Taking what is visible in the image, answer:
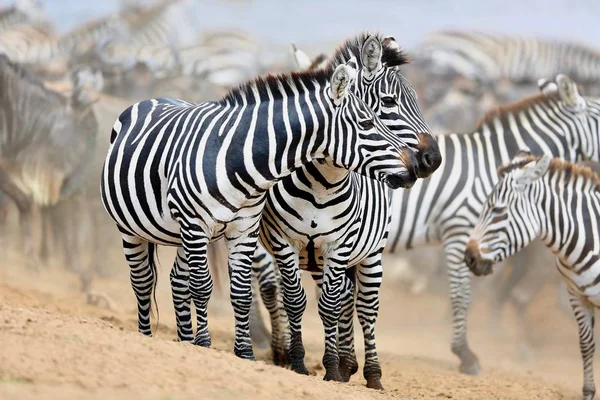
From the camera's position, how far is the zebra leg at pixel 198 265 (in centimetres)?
644

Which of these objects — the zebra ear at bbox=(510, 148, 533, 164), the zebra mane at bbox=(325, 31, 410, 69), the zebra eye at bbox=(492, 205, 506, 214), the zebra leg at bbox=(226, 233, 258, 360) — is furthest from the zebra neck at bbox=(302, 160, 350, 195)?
the zebra ear at bbox=(510, 148, 533, 164)

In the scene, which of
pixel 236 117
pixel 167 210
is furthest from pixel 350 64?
pixel 167 210

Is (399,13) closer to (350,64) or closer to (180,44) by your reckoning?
(180,44)

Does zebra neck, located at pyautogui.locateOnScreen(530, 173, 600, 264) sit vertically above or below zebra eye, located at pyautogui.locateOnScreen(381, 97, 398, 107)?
below

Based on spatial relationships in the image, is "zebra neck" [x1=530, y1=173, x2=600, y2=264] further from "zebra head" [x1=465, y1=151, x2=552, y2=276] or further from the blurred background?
the blurred background

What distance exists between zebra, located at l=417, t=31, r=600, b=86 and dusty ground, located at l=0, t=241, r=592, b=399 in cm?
1010

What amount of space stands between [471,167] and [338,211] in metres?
3.92

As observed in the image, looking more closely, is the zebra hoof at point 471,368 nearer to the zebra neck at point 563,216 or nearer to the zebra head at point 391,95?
the zebra neck at point 563,216

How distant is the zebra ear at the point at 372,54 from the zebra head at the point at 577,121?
4.22 metres

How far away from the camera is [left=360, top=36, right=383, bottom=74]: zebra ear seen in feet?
22.8

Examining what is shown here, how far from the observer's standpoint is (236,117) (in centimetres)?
665

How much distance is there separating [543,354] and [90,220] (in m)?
6.89

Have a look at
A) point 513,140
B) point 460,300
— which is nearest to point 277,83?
point 460,300

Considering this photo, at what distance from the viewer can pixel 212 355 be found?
5602 mm
